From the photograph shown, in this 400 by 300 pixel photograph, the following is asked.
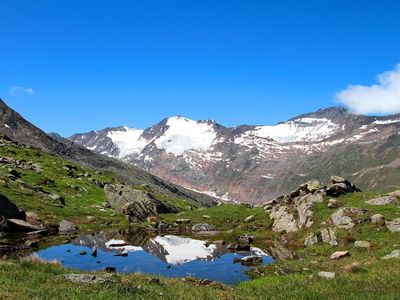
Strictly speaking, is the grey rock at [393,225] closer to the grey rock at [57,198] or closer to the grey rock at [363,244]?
the grey rock at [363,244]

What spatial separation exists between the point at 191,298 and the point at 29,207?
5197 centimetres

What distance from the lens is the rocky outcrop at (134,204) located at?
78.7 metres

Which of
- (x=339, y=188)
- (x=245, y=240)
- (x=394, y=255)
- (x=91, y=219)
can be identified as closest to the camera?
(x=394, y=255)

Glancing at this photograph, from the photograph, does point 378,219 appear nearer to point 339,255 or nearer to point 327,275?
point 339,255

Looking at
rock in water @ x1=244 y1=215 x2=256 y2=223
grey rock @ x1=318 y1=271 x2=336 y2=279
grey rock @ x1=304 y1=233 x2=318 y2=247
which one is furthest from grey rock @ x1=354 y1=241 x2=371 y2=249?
rock in water @ x1=244 y1=215 x2=256 y2=223

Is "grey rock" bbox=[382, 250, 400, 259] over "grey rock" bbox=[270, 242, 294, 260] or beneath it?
over

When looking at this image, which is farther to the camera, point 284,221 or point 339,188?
point 339,188

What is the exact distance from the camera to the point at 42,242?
5103cm

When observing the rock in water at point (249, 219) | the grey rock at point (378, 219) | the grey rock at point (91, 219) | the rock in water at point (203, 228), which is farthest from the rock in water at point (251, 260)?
the grey rock at point (91, 219)

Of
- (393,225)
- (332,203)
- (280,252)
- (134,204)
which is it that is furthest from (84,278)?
(134,204)

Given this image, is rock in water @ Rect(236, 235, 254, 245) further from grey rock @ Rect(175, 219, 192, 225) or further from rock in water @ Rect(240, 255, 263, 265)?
grey rock @ Rect(175, 219, 192, 225)

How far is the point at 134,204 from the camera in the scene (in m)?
81.6

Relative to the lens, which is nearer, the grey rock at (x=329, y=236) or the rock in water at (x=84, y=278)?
the rock in water at (x=84, y=278)

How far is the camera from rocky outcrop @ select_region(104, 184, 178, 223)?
78.7m
